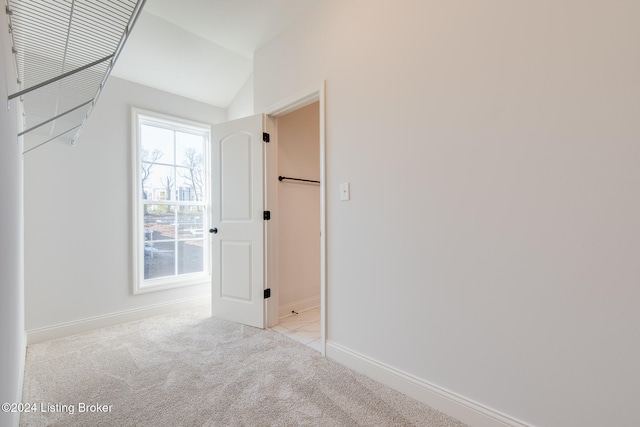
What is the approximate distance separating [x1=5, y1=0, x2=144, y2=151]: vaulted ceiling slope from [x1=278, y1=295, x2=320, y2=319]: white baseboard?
2313mm

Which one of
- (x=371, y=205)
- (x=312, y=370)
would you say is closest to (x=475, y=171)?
(x=371, y=205)

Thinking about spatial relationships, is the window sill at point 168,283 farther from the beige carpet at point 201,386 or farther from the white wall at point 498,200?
the white wall at point 498,200

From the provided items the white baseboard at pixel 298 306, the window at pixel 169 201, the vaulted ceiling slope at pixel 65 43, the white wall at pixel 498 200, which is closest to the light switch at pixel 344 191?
the white wall at pixel 498 200

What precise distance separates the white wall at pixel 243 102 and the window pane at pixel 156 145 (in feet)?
2.62

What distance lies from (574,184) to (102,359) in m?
3.01

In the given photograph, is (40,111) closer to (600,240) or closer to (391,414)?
(391,414)

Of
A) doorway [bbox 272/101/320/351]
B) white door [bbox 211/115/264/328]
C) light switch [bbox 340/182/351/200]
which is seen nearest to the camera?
light switch [bbox 340/182/351/200]

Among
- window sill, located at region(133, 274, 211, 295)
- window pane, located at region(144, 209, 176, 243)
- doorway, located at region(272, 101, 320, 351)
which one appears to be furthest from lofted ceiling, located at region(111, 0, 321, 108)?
window sill, located at region(133, 274, 211, 295)

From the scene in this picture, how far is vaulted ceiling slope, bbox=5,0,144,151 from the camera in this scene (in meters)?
0.92

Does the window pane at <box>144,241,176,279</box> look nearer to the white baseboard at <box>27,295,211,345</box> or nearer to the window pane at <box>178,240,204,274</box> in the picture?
the window pane at <box>178,240,204,274</box>

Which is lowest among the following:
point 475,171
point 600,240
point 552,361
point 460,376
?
point 460,376

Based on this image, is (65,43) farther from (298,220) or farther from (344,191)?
(298,220)

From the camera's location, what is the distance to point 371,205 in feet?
5.86

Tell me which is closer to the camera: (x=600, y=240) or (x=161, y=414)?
(x=600, y=240)
